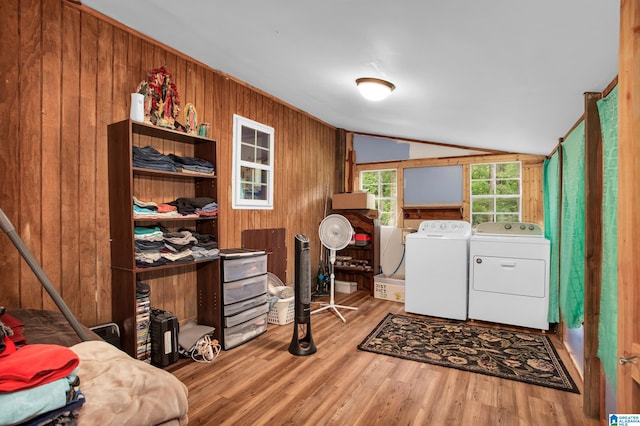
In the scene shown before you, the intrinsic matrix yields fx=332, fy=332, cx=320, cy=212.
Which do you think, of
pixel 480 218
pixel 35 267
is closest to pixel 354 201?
pixel 480 218

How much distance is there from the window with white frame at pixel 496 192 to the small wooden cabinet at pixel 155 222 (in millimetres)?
3695

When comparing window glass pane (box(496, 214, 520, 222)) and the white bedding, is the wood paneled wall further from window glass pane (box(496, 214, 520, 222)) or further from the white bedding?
window glass pane (box(496, 214, 520, 222))

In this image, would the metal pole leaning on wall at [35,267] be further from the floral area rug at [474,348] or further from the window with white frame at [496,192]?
the window with white frame at [496,192]

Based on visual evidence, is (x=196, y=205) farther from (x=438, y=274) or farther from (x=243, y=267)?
(x=438, y=274)

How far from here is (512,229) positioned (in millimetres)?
3887

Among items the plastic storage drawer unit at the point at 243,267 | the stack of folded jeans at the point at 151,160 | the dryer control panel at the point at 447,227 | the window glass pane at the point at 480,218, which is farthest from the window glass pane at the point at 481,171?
the stack of folded jeans at the point at 151,160

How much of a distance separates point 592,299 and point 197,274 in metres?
3.02

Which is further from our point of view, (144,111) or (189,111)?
(189,111)

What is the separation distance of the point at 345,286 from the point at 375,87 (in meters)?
3.21

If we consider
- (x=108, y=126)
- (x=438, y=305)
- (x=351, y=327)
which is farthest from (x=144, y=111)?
(x=438, y=305)

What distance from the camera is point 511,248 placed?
3.51 meters

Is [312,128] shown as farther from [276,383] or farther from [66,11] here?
[276,383]

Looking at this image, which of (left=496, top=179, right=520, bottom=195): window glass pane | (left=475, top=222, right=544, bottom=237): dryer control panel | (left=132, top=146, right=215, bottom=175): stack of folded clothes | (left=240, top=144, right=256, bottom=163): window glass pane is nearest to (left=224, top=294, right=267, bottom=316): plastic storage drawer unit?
(left=132, top=146, right=215, bottom=175): stack of folded clothes

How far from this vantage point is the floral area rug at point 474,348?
8.29 feet
